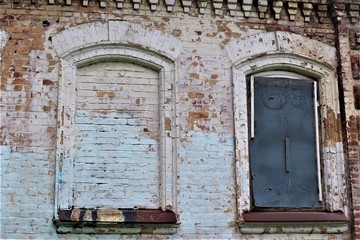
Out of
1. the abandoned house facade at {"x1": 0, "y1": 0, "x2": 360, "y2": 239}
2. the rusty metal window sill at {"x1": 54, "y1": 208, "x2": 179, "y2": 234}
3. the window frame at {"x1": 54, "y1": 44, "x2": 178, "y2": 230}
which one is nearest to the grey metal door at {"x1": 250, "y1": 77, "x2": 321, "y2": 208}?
the abandoned house facade at {"x1": 0, "y1": 0, "x2": 360, "y2": 239}

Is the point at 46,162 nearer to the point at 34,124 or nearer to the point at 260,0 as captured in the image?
the point at 34,124

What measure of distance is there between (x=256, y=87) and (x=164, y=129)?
1.32 metres

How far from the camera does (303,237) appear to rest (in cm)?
736

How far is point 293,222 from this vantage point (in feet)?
23.8

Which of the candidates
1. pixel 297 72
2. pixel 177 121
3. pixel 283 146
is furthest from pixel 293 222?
pixel 297 72

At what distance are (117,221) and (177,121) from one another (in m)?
1.36

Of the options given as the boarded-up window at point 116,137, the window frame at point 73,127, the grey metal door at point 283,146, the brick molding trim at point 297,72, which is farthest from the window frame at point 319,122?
the boarded-up window at point 116,137

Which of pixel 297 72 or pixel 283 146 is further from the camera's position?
pixel 297 72

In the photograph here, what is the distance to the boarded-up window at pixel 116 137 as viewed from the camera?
7.08 m

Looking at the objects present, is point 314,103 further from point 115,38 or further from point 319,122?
point 115,38

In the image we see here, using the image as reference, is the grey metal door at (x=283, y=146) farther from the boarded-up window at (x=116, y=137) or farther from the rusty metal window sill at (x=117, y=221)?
the boarded-up window at (x=116, y=137)

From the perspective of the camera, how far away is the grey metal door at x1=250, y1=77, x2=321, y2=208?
7457 mm

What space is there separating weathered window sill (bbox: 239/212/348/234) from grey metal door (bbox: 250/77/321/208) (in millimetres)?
187

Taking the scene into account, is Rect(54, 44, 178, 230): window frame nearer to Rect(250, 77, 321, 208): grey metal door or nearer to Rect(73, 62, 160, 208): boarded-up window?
Rect(73, 62, 160, 208): boarded-up window
